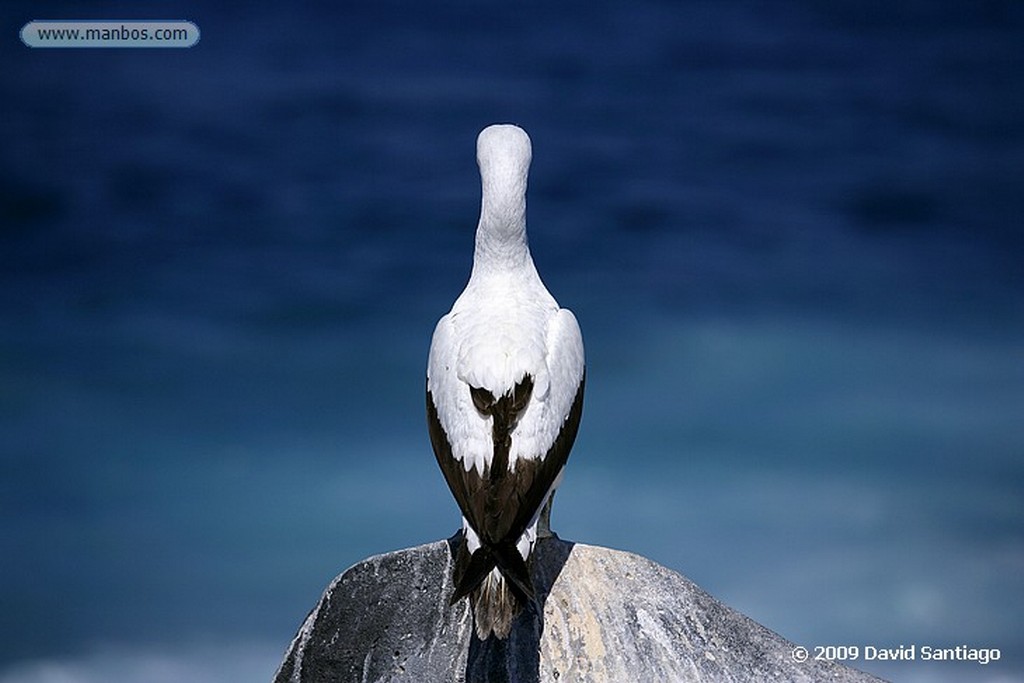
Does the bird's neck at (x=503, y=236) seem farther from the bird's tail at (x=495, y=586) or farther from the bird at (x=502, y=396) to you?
the bird's tail at (x=495, y=586)

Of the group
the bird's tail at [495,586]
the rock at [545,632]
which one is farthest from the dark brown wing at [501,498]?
the rock at [545,632]

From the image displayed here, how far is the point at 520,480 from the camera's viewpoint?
331 inches

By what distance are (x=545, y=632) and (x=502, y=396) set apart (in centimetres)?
173

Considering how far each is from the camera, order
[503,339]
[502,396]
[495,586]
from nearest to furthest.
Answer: [495,586], [502,396], [503,339]

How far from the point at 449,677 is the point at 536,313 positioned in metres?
2.20

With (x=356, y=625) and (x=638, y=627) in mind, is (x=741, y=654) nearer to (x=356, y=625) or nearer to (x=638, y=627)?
(x=638, y=627)

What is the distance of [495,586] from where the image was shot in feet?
27.0

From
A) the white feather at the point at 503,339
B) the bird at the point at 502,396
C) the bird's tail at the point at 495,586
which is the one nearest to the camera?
the bird's tail at the point at 495,586

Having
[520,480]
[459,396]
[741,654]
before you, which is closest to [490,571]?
[520,480]

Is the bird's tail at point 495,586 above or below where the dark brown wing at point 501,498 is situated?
below

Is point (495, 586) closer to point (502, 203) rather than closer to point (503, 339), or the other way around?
point (503, 339)

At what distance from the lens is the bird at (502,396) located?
8234 millimetres

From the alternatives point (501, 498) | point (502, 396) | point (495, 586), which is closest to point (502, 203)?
point (502, 396)

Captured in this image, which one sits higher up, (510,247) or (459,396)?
(510,247)
